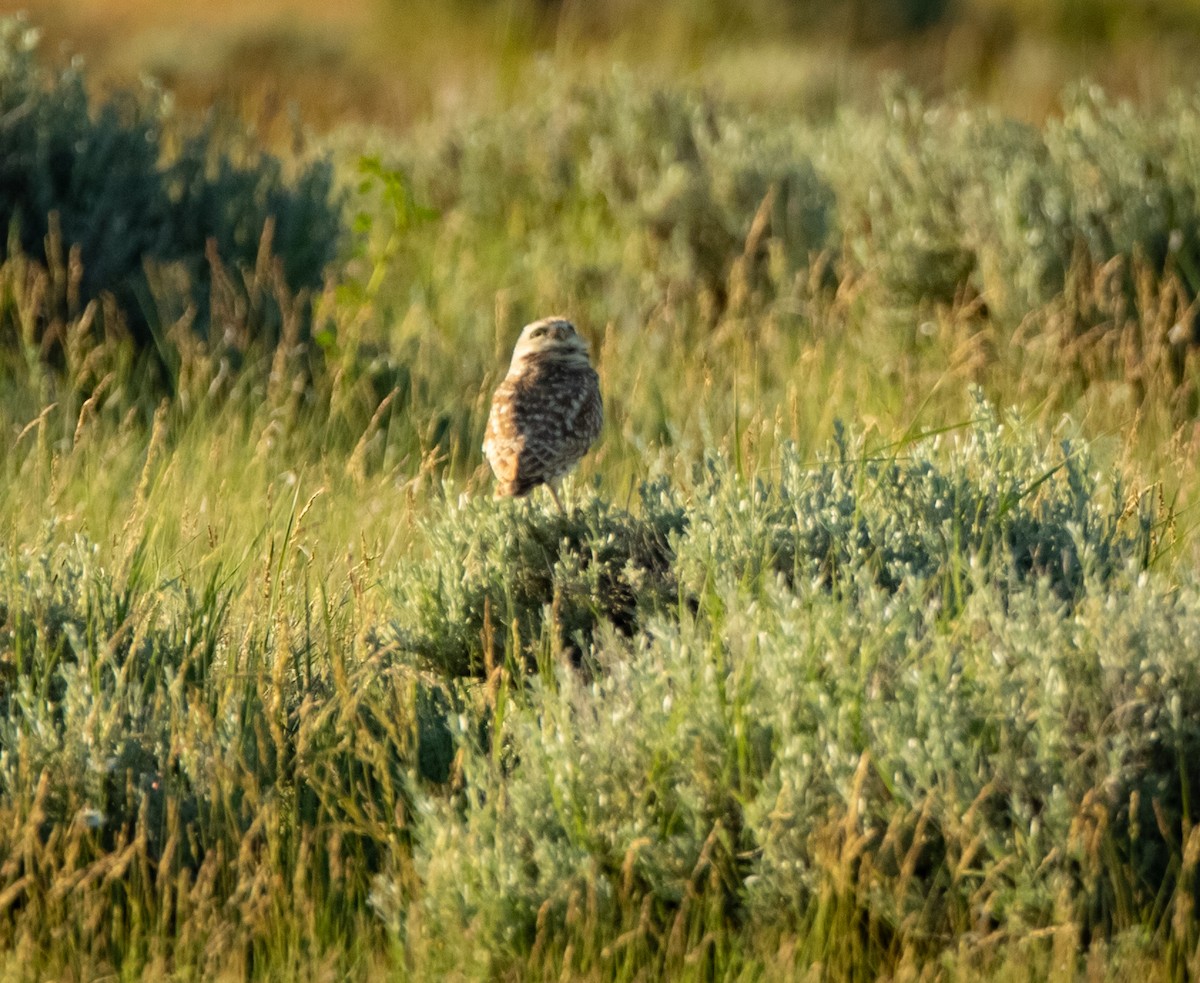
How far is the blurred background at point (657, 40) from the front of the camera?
698 inches

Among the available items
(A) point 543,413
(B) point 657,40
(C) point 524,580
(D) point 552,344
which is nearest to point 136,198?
(D) point 552,344

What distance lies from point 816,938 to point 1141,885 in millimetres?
586

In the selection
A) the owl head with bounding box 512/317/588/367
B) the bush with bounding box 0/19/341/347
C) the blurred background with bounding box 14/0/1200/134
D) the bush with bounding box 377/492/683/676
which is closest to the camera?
the bush with bounding box 377/492/683/676

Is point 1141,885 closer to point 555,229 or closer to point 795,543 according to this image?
point 795,543

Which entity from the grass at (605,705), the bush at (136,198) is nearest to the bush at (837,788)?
the grass at (605,705)

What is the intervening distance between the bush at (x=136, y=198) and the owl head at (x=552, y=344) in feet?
5.40

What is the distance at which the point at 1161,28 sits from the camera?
77.9 ft

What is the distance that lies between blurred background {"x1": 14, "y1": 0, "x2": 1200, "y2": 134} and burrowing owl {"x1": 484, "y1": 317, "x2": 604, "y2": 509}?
10904 millimetres

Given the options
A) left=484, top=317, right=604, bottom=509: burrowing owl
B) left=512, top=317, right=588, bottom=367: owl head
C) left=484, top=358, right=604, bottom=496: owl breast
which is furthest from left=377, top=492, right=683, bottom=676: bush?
left=512, top=317, right=588, bottom=367: owl head

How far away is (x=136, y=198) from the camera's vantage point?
6699 millimetres

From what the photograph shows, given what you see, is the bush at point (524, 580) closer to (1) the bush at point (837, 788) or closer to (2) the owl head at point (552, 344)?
(1) the bush at point (837, 788)

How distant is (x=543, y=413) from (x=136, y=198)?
124 inches

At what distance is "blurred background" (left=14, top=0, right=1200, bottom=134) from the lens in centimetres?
1772

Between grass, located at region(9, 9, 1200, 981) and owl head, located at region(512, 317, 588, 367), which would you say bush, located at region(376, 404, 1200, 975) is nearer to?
grass, located at region(9, 9, 1200, 981)
